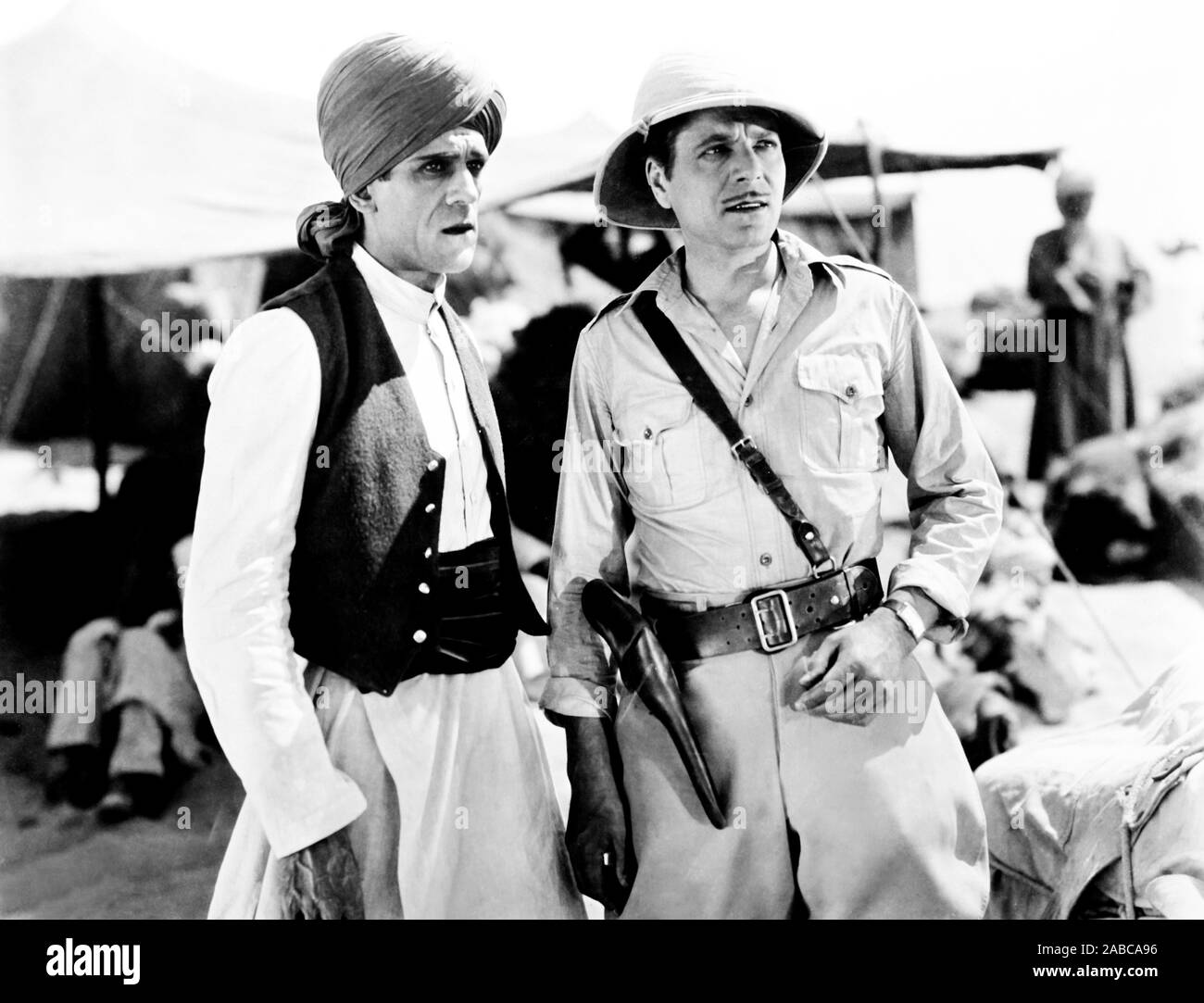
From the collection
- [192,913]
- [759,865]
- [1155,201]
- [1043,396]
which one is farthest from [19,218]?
[1155,201]

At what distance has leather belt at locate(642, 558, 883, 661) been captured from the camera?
135 inches

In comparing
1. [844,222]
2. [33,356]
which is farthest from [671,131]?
[33,356]

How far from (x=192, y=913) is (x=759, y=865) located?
5.55 feet

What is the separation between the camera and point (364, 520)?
3.39m

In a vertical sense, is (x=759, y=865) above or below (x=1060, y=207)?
below

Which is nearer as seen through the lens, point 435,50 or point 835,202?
point 435,50

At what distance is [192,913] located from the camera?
3.96 m

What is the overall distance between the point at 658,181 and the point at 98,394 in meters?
1.75

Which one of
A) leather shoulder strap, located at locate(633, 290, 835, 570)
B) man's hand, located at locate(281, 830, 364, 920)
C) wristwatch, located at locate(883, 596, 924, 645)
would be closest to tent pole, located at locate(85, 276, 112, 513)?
man's hand, located at locate(281, 830, 364, 920)

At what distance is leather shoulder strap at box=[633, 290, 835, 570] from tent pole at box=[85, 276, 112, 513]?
1.60m

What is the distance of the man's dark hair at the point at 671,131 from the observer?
11.6 feet

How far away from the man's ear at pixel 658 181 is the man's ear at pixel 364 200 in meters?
0.74
